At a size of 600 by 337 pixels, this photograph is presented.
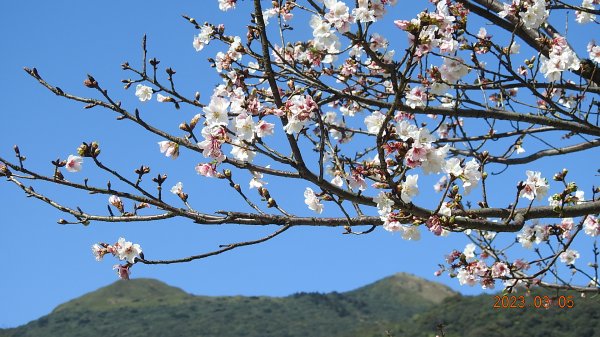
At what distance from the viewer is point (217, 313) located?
311 feet

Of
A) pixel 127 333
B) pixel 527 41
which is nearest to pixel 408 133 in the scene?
pixel 527 41

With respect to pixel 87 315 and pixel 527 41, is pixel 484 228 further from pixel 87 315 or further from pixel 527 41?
pixel 87 315

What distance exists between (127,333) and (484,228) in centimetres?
9186

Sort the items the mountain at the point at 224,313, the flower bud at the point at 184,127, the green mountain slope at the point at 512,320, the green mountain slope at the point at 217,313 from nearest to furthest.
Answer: the flower bud at the point at 184,127, the green mountain slope at the point at 512,320, the mountain at the point at 224,313, the green mountain slope at the point at 217,313

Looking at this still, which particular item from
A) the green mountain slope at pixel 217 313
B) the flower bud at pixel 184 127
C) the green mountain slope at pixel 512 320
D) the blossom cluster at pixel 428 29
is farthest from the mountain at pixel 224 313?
the flower bud at pixel 184 127

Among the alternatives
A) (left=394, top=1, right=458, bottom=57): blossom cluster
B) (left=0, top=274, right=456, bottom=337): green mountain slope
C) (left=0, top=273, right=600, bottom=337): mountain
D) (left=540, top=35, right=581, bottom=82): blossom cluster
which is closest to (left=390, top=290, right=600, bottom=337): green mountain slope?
(left=0, top=273, right=600, bottom=337): mountain

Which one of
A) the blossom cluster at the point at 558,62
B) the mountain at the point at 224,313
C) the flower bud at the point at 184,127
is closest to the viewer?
the flower bud at the point at 184,127

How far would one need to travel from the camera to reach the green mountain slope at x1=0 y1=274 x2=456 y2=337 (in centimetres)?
8862

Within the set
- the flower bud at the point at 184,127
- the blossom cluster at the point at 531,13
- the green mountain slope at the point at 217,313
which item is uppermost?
the green mountain slope at the point at 217,313

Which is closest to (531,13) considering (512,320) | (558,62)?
(558,62)

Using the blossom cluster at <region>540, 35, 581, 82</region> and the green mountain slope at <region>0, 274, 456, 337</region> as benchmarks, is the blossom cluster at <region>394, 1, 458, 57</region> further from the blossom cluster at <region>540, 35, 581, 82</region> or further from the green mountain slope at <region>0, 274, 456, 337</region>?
the green mountain slope at <region>0, 274, 456, 337</region>

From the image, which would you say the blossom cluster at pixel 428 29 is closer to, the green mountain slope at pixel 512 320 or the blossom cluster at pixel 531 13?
the blossom cluster at pixel 531 13

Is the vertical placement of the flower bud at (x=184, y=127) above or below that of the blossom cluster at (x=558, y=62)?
below

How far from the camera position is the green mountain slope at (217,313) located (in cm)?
8862
